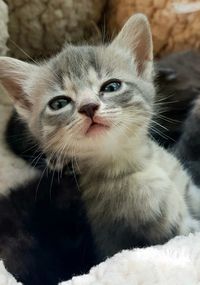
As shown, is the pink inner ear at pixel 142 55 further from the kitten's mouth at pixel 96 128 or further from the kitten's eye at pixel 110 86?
the kitten's mouth at pixel 96 128

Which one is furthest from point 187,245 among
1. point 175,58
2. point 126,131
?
point 175,58

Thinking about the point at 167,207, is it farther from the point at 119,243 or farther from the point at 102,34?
the point at 102,34

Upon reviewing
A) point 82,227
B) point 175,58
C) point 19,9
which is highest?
point 19,9

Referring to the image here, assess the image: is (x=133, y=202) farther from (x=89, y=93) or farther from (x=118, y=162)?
(x=89, y=93)

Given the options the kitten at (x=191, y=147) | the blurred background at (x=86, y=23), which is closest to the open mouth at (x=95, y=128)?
the kitten at (x=191, y=147)

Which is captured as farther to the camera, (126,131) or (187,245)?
(126,131)

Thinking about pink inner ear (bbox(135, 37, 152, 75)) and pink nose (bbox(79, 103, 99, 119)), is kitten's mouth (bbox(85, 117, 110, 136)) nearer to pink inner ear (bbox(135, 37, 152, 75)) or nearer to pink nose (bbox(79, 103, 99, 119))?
pink nose (bbox(79, 103, 99, 119))

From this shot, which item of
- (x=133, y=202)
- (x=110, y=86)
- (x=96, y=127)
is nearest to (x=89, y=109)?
(x=96, y=127)
